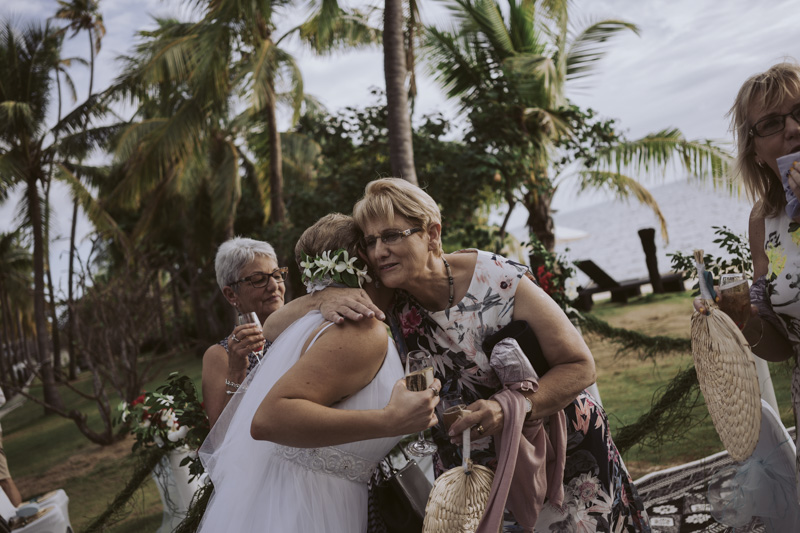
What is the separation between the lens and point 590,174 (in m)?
12.8

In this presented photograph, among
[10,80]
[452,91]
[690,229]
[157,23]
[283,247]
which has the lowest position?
[690,229]

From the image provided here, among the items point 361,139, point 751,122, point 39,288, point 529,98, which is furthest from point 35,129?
point 751,122

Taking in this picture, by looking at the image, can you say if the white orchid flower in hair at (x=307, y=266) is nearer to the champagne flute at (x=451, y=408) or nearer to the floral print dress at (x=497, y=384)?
the floral print dress at (x=497, y=384)

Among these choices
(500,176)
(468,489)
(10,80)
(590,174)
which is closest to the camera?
(468,489)

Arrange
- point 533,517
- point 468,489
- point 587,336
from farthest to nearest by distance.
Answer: point 587,336 < point 533,517 < point 468,489

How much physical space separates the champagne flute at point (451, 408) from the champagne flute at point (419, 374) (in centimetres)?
11

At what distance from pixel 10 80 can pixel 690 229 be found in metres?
54.1

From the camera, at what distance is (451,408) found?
2145mm

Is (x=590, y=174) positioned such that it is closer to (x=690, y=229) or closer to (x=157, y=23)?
(x=157, y=23)

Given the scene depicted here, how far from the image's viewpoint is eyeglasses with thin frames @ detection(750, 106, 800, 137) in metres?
2.46

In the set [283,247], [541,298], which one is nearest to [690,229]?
[283,247]

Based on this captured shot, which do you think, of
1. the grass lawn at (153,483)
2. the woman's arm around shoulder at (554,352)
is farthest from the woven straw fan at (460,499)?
the grass lawn at (153,483)

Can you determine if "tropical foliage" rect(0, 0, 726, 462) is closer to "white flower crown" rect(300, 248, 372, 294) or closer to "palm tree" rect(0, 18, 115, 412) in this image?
"palm tree" rect(0, 18, 115, 412)

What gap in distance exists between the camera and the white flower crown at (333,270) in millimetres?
2334
